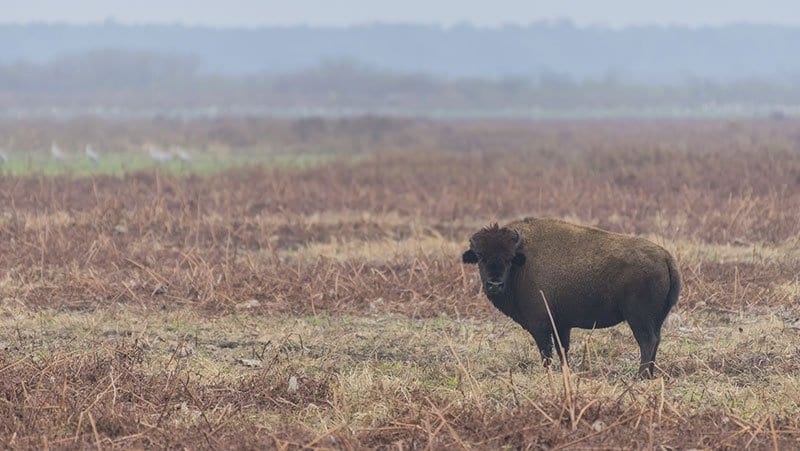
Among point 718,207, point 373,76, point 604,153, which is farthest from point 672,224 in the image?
point 373,76

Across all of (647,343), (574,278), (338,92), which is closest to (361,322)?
(574,278)

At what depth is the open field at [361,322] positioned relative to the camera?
307 inches

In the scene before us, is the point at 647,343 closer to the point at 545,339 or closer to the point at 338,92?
the point at 545,339

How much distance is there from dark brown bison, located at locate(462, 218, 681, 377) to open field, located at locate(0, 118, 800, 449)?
39cm

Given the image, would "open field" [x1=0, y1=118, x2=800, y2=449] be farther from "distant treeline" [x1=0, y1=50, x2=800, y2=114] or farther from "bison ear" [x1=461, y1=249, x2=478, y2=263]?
"distant treeline" [x1=0, y1=50, x2=800, y2=114]

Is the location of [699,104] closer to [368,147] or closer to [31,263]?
[368,147]

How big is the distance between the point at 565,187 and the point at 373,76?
101 meters

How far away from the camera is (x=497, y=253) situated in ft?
31.9

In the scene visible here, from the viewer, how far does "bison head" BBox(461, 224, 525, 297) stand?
968 centimetres

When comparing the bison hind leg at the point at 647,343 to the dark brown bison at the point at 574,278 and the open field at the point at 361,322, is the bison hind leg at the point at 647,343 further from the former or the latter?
the open field at the point at 361,322

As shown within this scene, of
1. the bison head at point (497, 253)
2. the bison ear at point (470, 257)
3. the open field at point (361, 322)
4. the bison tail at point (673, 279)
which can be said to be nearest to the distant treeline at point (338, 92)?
the open field at point (361, 322)

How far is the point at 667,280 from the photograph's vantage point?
9445mm

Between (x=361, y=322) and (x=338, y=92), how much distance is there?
110187 mm

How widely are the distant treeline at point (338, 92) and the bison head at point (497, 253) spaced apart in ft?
313
